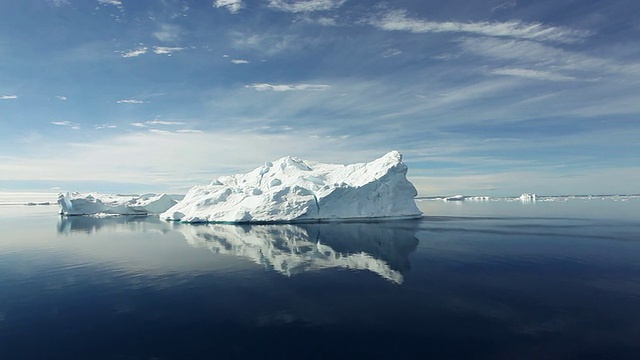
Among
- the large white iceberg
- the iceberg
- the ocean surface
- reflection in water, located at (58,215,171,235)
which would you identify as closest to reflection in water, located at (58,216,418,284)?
the ocean surface

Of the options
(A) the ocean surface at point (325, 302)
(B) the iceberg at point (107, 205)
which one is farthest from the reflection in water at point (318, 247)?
(B) the iceberg at point (107, 205)

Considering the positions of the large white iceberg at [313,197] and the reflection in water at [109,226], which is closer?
the reflection in water at [109,226]

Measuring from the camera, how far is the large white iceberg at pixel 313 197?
43.2 metres

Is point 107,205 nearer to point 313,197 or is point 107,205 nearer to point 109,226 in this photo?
point 109,226

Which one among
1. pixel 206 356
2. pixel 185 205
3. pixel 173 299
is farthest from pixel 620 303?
pixel 185 205

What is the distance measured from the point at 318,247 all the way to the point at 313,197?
678 inches

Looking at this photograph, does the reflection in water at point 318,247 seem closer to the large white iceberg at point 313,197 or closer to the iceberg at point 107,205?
the large white iceberg at point 313,197

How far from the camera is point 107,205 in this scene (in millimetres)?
71375

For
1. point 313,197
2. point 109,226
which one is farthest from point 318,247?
point 109,226

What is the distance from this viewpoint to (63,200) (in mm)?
68625

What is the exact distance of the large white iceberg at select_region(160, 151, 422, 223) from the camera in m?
43.2

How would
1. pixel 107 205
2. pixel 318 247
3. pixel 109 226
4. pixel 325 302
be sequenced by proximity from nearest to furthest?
pixel 325 302
pixel 318 247
pixel 109 226
pixel 107 205

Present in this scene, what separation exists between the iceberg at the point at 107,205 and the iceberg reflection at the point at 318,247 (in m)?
38.1

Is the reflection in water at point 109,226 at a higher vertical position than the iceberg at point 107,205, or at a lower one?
lower
